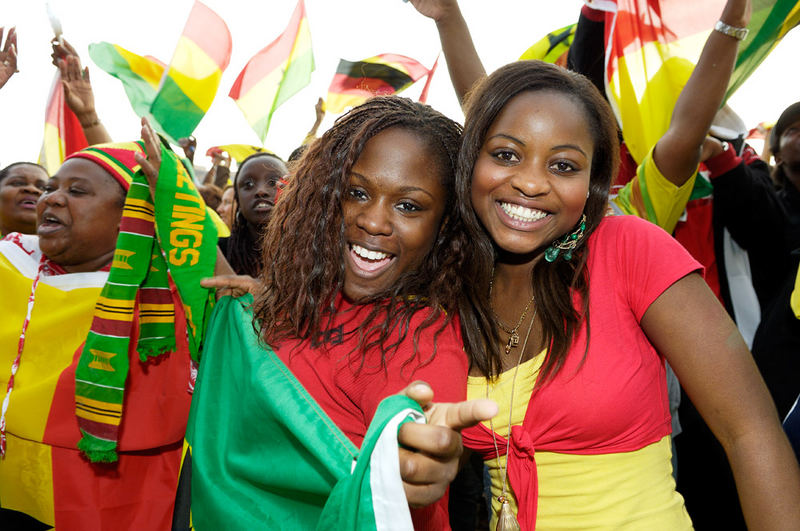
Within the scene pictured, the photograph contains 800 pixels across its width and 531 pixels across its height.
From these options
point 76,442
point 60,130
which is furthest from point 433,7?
point 60,130

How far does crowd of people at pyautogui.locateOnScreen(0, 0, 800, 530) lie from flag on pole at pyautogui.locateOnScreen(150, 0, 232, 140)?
41.3 inches

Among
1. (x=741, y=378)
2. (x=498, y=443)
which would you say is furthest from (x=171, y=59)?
(x=741, y=378)

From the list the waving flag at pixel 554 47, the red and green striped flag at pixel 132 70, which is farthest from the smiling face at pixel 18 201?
the waving flag at pixel 554 47

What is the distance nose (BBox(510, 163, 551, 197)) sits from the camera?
152cm

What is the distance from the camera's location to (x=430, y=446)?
957mm

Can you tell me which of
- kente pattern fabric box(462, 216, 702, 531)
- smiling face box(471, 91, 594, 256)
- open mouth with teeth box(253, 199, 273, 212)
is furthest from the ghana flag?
kente pattern fabric box(462, 216, 702, 531)

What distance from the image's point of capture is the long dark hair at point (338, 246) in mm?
1667

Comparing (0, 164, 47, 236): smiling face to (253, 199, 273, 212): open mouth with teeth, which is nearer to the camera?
(253, 199, 273, 212): open mouth with teeth

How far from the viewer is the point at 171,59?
152 inches

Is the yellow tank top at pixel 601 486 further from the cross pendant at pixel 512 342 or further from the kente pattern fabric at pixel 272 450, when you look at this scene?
the kente pattern fabric at pixel 272 450

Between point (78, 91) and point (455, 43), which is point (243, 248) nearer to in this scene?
point (78, 91)

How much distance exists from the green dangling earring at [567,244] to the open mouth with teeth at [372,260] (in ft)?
1.44

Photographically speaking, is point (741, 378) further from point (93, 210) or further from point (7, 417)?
point (7, 417)

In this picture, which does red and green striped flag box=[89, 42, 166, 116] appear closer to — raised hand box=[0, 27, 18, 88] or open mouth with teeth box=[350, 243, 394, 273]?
raised hand box=[0, 27, 18, 88]
